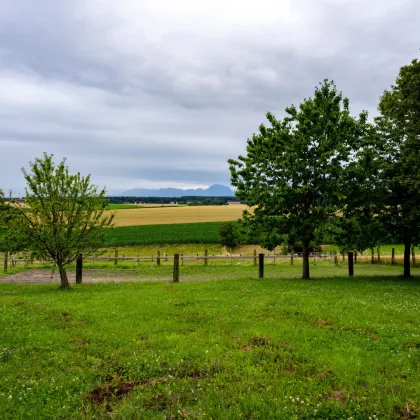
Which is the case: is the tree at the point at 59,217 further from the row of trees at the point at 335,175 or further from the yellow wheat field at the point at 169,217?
the yellow wheat field at the point at 169,217

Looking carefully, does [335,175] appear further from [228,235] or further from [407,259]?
[228,235]

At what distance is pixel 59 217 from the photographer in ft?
58.2

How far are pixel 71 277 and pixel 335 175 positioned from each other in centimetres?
1832

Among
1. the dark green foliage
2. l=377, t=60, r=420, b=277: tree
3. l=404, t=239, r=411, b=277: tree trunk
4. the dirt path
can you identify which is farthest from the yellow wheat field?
l=377, t=60, r=420, b=277: tree

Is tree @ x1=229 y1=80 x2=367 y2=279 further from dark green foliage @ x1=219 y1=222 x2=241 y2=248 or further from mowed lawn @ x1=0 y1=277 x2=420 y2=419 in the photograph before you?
dark green foliage @ x1=219 y1=222 x2=241 y2=248

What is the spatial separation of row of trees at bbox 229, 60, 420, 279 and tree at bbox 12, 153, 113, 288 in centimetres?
856

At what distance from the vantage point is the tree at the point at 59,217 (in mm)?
16984

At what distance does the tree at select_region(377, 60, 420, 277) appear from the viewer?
18.5m

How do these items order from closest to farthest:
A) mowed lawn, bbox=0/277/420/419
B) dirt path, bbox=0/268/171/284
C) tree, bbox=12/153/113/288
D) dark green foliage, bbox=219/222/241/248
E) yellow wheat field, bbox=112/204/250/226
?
1. mowed lawn, bbox=0/277/420/419
2. tree, bbox=12/153/113/288
3. dirt path, bbox=0/268/171/284
4. dark green foliage, bbox=219/222/241/248
5. yellow wheat field, bbox=112/204/250/226

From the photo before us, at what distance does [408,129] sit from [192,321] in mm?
16053

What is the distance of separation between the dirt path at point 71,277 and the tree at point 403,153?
14.0 metres

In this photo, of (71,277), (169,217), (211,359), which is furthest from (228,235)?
(169,217)

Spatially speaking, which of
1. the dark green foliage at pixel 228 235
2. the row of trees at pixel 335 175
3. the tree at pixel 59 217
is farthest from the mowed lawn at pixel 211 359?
the dark green foliage at pixel 228 235

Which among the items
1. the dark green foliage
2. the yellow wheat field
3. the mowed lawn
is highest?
the yellow wheat field
